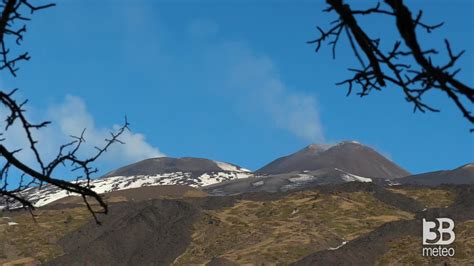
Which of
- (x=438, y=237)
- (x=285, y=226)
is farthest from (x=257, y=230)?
(x=438, y=237)

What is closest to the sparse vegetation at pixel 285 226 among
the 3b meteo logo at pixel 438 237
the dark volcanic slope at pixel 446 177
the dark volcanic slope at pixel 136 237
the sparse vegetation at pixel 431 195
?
the dark volcanic slope at pixel 136 237

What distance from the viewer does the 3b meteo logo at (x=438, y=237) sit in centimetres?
4803

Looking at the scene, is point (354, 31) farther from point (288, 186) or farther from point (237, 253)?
point (288, 186)

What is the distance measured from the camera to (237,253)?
175 feet

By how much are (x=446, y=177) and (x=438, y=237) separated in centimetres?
11789

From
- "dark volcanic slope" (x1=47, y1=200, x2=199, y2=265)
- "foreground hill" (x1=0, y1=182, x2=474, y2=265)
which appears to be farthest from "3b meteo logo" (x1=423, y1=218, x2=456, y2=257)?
A: "dark volcanic slope" (x1=47, y1=200, x2=199, y2=265)

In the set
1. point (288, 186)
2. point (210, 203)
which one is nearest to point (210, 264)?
point (210, 203)

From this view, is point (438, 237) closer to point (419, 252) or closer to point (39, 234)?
point (419, 252)

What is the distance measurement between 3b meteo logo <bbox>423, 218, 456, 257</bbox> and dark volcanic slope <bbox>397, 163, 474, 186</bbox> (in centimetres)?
10659

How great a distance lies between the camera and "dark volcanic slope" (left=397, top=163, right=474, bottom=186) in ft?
526

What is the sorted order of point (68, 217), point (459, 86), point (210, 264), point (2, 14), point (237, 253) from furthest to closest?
point (68, 217)
point (237, 253)
point (210, 264)
point (2, 14)
point (459, 86)

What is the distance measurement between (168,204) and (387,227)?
1019 inches

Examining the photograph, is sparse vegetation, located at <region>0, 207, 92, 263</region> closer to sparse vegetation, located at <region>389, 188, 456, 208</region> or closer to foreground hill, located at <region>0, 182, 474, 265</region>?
foreground hill, located at <region>0, 182, 474, 265</region>

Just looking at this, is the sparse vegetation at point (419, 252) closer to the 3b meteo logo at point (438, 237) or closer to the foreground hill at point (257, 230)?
the foreground hill at point (257, 230)
